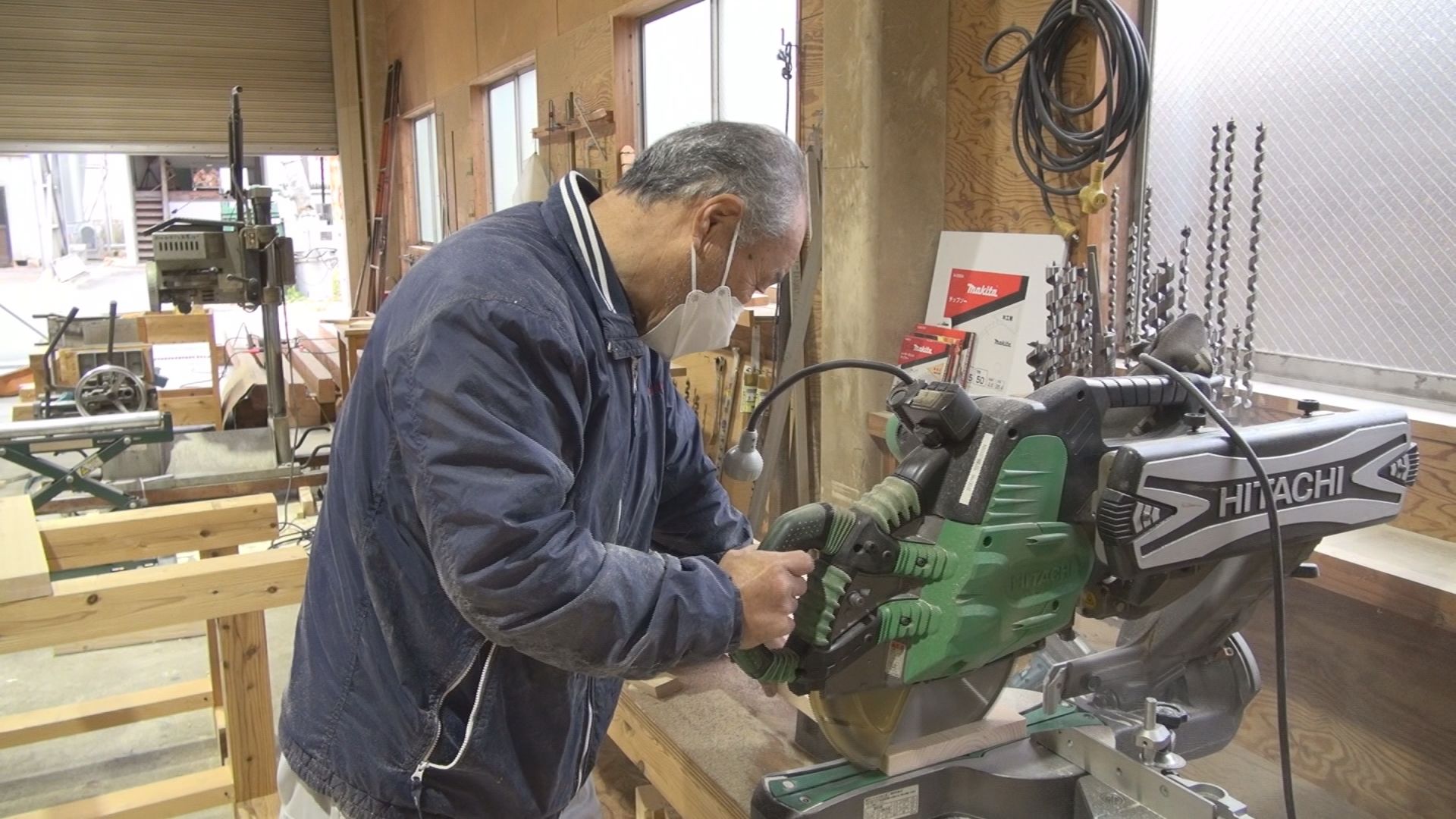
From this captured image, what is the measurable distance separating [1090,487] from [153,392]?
4.76 metres

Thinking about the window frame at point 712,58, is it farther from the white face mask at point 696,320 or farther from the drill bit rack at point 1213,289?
the white face mask at point 696,320

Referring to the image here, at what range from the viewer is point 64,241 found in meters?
9.59

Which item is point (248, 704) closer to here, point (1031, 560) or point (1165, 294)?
point (1031, 560)

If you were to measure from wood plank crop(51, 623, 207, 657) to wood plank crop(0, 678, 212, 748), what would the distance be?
2.19 feet

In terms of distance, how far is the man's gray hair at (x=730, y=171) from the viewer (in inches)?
43.0

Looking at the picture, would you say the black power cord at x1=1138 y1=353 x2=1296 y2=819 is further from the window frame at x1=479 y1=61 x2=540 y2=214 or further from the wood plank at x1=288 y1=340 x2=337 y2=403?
the wood plank at x1=288 y1=340 x2=337 y2=403

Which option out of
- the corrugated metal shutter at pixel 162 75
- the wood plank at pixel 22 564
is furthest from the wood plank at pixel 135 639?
the corrugated metal shutter at pixel 162 75

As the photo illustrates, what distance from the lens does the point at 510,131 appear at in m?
6.18

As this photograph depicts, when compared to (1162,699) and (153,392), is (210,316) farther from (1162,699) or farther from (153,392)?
(1162,699)

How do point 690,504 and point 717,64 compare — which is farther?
point 717,64

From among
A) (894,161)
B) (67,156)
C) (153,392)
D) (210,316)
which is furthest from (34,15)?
(894,161)

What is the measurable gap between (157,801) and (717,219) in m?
2.00

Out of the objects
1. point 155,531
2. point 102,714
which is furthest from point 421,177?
point 155,531

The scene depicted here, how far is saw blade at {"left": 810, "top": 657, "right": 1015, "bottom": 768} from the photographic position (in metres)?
1.07
